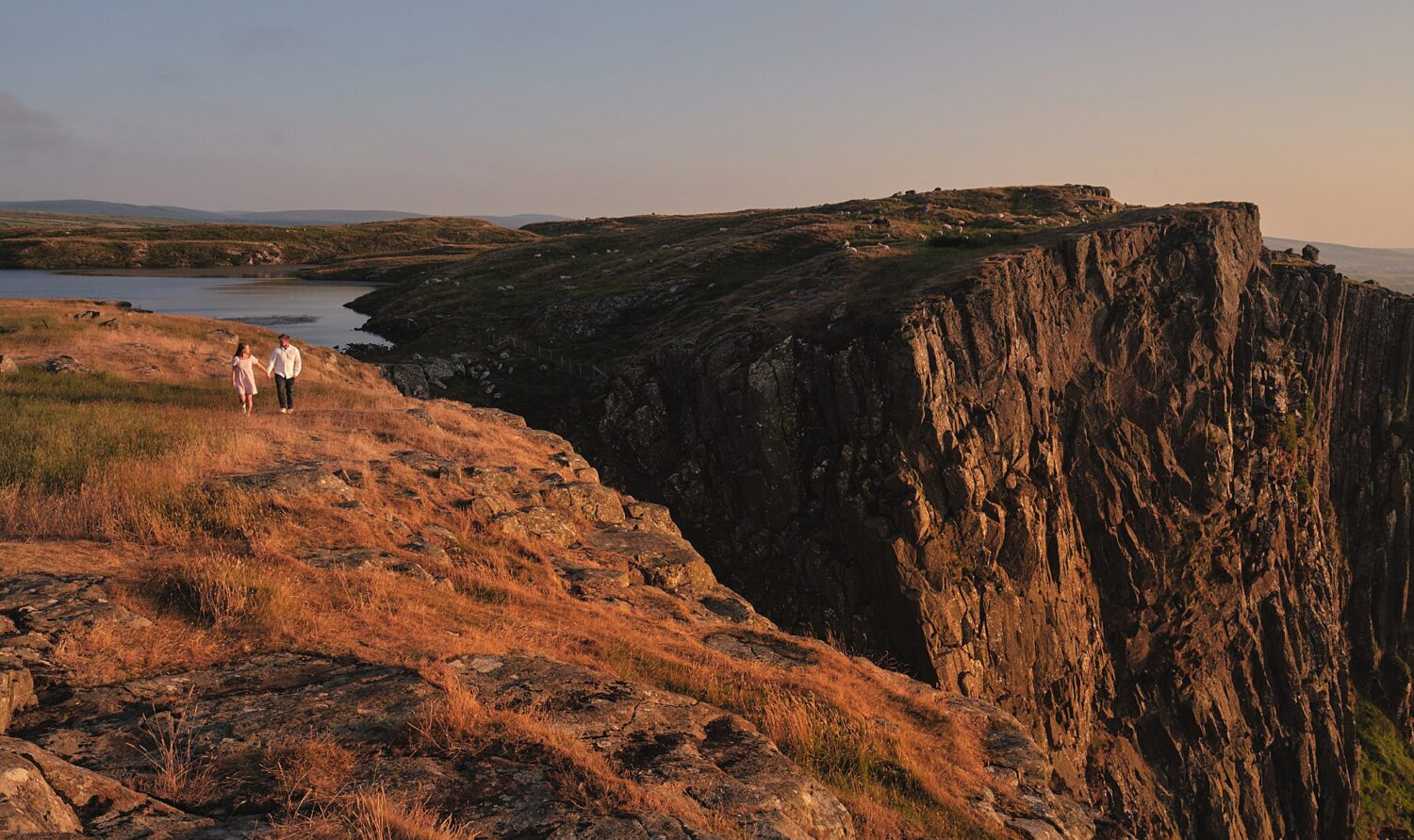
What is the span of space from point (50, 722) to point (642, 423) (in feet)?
115

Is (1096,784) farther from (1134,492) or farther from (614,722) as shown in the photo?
(614,722)

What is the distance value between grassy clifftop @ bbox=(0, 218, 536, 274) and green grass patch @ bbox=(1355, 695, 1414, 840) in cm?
13002

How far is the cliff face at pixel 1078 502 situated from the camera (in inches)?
1400

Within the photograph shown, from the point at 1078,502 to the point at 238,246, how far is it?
17521cm

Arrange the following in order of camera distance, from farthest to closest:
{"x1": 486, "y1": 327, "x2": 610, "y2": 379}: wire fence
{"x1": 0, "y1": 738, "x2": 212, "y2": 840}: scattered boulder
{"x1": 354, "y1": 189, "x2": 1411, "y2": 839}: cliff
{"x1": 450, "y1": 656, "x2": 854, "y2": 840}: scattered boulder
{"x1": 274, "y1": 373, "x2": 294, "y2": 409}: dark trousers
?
{"x1": 486, "y1": 327, "x2": 610, "y2": 379}: wire fence, {"x1": 354, "y1": 189, "x2": 1411, "y2": 839}: cliff, {"x1": 274, "y1": 373, "x2": 294, "y2": 409}: dark trousers, {"x1": 450, "y1": 656, "x2": 854, "y2": 840}: scattered boulder, {"x1": 0, "y1": 738, "x2": 212, "y2": 840}: scattered boulder

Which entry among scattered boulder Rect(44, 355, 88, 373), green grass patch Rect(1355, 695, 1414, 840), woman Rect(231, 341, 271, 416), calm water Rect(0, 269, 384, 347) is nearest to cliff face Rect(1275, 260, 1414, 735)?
green grass patch Rect(1355, 695, 1414, 840)

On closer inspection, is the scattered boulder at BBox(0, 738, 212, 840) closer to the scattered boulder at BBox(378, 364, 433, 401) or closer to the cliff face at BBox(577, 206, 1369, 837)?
the cliff face at BBox(577, 206, 1369, 837)

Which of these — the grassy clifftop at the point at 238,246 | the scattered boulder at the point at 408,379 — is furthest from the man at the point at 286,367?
the grassy clifftop at the point at 238,246

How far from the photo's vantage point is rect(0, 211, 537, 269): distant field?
451 ft

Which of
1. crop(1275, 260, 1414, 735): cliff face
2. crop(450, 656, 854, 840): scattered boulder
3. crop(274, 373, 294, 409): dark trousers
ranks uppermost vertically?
crop(274, 373, 294, 409): dark trousers

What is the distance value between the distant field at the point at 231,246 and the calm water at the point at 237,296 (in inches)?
822

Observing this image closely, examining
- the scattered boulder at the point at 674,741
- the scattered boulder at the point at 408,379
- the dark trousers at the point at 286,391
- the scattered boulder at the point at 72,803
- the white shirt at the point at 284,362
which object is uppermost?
the white shirt at the point at 284,362

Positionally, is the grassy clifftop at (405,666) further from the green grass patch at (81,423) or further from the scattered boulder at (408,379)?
the scattered boulder at (408,379)

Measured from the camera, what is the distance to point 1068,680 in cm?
3841
